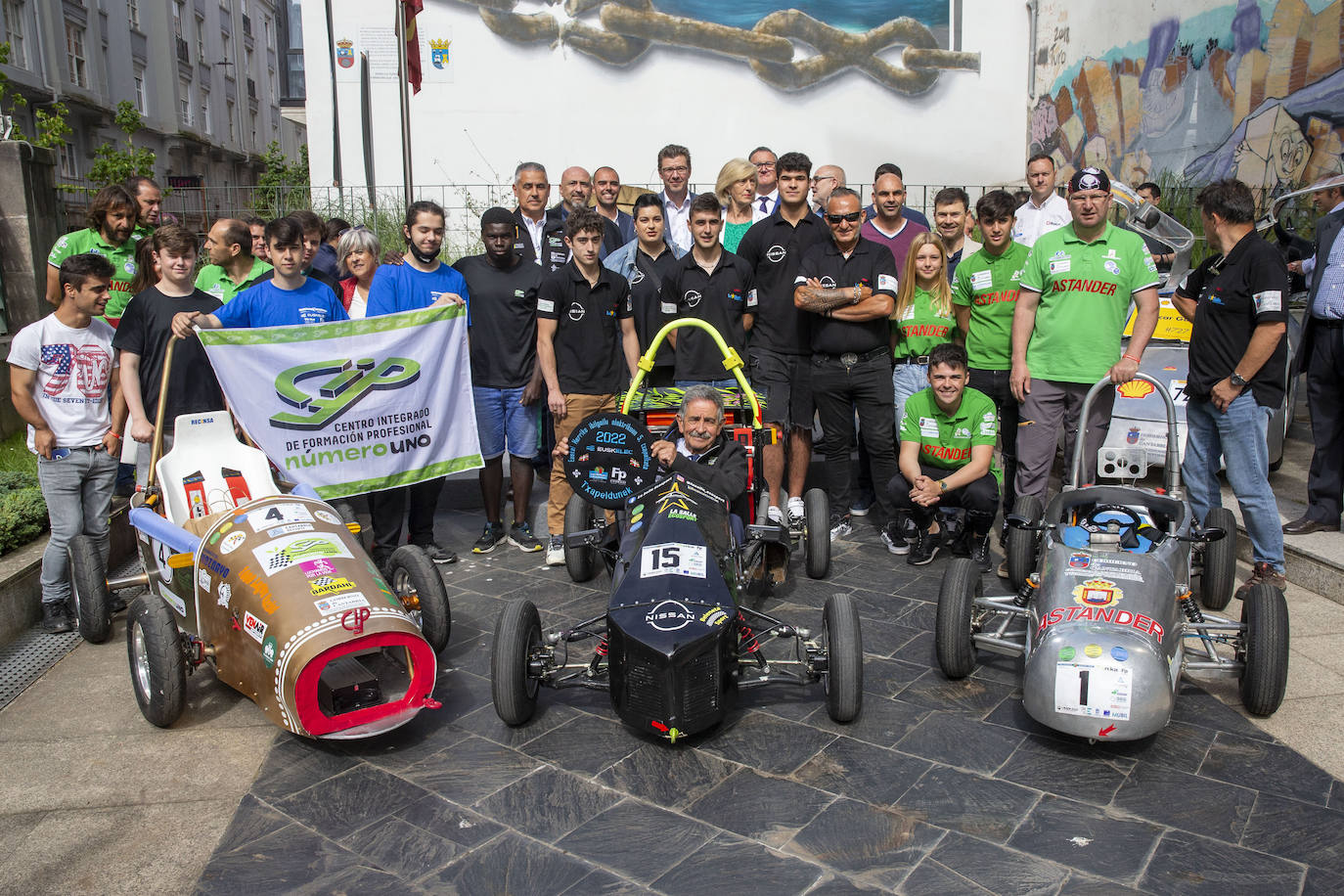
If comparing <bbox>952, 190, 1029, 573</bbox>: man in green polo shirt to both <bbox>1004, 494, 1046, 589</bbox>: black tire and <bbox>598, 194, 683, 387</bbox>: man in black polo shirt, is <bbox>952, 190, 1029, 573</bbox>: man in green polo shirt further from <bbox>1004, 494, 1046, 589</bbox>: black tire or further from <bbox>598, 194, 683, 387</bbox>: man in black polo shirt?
<bbox>598, 194, 683, 387</bbox>: man in black polo shirt

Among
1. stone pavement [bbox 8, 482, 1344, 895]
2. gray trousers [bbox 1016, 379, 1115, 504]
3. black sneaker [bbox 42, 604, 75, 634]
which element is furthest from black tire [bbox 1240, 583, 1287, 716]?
black sneaker [bbox 42, 604, 75, 634]

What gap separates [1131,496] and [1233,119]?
31.3 feet

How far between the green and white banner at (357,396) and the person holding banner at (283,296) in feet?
0.68

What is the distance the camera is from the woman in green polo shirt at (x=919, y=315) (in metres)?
7.24

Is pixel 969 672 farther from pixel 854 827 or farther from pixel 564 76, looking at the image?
pixel 564 76

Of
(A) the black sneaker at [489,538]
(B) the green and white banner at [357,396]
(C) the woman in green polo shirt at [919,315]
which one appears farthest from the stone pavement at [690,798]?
(C) the woman in green polo shirt at [919,315]

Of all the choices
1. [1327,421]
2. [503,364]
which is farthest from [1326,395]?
[503,364]

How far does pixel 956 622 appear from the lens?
4805 mm

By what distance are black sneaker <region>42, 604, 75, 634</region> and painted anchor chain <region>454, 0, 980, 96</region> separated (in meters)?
16.0

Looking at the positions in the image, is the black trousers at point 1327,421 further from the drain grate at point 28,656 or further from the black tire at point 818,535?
the drain grate at point 28,656

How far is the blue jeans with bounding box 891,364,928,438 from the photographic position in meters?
7.33

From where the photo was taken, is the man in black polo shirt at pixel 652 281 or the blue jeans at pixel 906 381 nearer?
the man in black polo shirt at pixel 652 281

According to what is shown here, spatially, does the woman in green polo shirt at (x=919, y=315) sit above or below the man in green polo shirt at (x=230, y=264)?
below

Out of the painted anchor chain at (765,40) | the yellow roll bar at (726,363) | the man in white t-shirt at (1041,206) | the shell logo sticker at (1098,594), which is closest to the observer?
the shell logo sticker at (1098,594)
